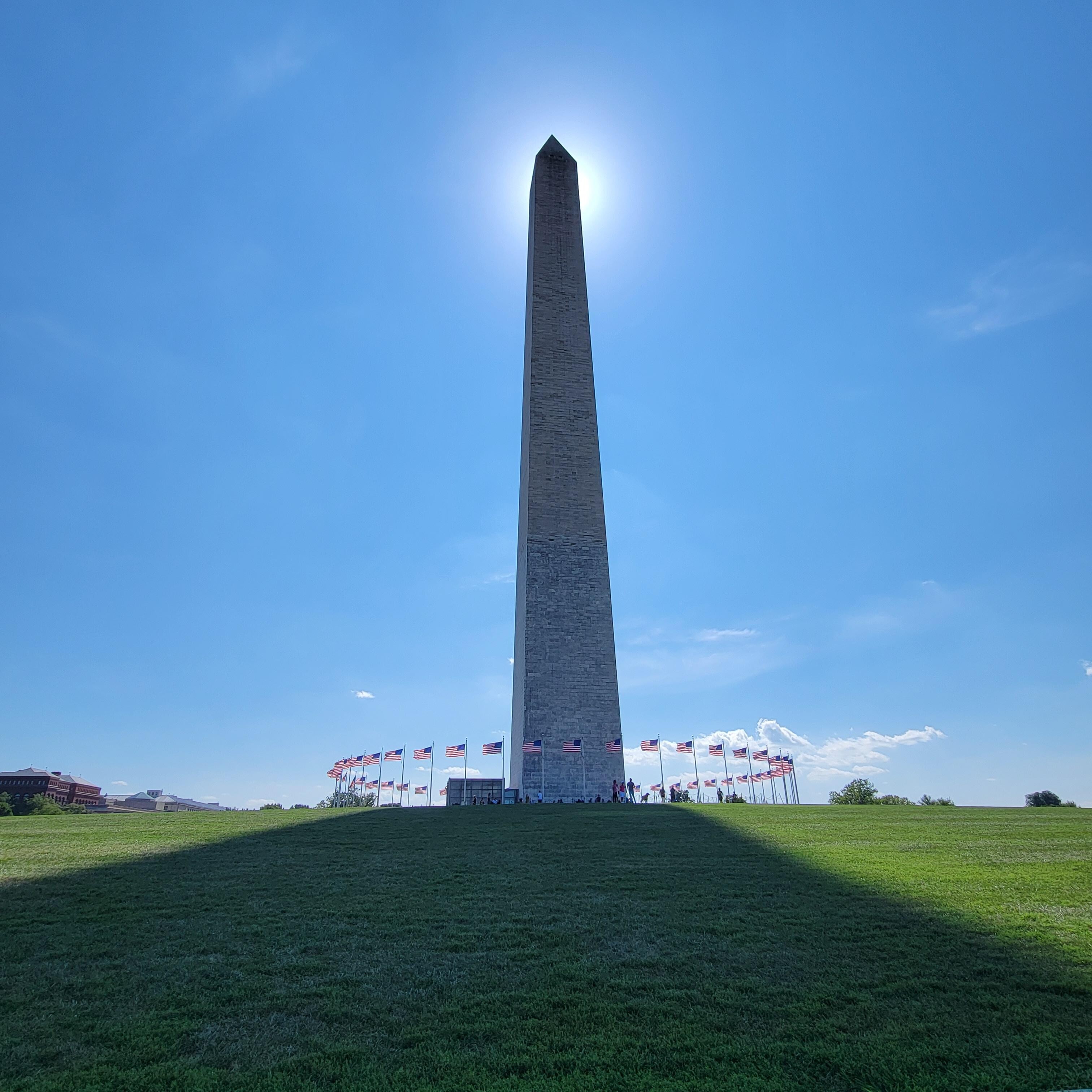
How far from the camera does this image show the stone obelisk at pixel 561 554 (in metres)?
32.5

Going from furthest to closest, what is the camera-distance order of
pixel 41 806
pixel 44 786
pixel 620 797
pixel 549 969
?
pixel 44 786 → pixel 41 806 → pixel 620 797 → pixel 549 969

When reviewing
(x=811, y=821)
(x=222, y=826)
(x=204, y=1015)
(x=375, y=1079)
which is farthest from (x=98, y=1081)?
(x=811, y=821)

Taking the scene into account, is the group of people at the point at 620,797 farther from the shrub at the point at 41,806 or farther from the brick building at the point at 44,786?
the brick building at the point at 44,786

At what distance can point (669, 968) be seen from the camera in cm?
720

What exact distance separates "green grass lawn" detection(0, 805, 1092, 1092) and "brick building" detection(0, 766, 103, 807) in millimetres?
91101

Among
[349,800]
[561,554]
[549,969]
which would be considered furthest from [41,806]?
[549,969]

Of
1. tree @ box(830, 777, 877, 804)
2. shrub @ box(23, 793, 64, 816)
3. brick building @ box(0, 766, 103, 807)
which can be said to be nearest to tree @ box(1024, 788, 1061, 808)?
tree @ box(830, 777, 877, 804)

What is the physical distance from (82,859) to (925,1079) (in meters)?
13.2

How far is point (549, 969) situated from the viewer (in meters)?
7.18

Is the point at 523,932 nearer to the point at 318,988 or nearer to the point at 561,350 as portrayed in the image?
the point at 318,988

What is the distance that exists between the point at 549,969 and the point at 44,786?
102920 millimetres

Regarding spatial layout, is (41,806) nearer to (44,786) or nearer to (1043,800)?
(44,786)

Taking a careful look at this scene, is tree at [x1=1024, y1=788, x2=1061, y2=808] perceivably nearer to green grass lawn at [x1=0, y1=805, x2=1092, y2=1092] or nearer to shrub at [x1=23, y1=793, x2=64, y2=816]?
green grass lawn at [x1=0, y1=805, x2=1092, y2=1092]

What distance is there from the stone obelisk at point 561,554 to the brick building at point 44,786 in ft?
250
